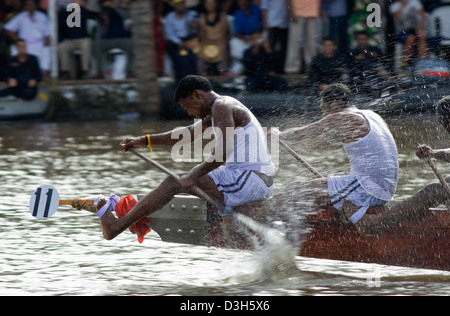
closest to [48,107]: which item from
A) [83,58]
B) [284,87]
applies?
[83,58]

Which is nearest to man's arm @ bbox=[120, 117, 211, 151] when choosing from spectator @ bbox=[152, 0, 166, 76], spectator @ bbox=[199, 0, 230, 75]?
spectator @ bbox=[199, 0, 230, 75]

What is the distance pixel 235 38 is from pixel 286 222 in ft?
29.0

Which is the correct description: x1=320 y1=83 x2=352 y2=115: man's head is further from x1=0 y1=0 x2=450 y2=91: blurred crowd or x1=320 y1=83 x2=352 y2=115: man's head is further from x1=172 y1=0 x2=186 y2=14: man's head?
x1=172 y1=0 x2=186 y2=14: man's head

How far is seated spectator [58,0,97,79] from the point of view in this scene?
15.3 meters

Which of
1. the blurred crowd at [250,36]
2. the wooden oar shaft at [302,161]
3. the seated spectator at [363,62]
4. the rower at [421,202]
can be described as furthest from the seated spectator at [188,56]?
the rower at [421,202]

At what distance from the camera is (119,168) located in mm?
10984

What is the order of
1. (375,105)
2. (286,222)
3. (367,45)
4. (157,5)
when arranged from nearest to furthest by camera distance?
(286,222), (375,105), (367,45), (157,5)

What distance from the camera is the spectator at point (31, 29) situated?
49.9ft

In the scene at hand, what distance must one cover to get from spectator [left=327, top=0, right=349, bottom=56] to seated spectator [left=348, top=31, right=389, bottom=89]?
0.60 feet

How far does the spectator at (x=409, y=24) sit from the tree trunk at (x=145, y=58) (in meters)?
4.01

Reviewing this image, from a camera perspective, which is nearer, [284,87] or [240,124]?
[240,124]

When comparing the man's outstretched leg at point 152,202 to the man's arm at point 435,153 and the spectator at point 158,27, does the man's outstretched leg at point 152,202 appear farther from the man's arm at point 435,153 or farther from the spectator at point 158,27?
the spectator at point 158,27

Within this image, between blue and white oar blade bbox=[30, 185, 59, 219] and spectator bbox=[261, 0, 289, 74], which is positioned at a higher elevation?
spectator bbox=[261, 0, 289, 74]
